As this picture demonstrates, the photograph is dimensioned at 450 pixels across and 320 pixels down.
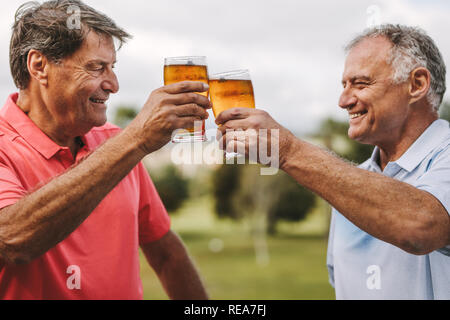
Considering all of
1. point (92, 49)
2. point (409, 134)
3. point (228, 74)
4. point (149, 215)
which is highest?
point (92, 49)

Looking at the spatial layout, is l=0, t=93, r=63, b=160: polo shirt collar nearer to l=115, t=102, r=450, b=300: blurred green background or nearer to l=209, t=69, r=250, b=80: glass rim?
l=209, t=69, r=250, b=80: glass rim

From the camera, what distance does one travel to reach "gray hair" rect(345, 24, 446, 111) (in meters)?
3.53

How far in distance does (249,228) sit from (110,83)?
7468cm

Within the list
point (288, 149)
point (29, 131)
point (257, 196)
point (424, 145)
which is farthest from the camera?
point (257, 196)

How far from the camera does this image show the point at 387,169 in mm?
3490

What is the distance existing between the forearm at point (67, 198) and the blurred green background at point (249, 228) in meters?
44.9

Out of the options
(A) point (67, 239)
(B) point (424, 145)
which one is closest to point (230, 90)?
(A) point (67, 239)

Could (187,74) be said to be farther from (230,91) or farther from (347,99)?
(347,99)

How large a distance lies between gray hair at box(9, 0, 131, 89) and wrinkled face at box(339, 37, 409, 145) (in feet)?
5.76

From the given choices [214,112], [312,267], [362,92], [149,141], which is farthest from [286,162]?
[312,267]

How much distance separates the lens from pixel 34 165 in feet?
10.1

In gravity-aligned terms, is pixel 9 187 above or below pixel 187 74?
below

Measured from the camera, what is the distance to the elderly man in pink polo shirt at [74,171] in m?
2.49
